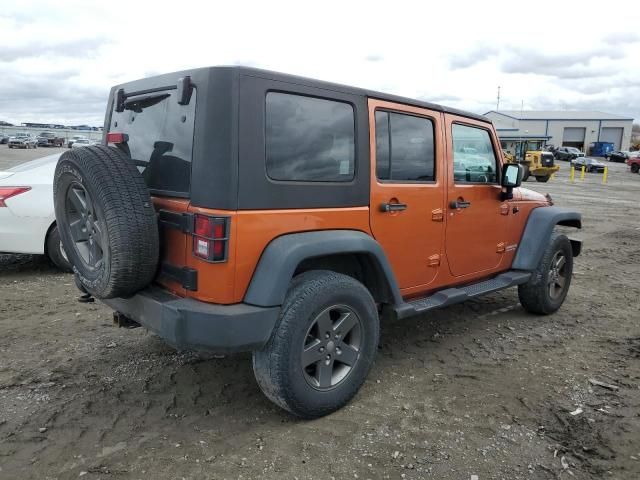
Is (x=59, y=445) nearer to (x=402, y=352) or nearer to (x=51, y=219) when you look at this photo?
(x=402, y=352)

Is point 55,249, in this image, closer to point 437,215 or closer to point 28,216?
point 28,216

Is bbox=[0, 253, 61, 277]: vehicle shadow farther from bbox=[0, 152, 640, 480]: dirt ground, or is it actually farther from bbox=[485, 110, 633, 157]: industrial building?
bbox=[485, 110, 633, 157]: industrial building

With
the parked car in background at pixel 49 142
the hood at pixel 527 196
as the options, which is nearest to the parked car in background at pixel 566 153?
the hood at pixel 527 196

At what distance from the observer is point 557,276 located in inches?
201

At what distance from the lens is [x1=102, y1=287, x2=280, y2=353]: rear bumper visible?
2.62m

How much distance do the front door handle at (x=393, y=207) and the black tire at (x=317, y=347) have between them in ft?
1.84

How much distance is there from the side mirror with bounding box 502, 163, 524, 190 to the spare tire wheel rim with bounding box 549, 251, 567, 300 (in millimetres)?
1071

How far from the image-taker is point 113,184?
2682 mm

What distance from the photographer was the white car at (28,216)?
556cm

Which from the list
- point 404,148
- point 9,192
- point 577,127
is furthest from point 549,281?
point 577,127

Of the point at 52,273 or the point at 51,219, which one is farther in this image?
the point at 52,273

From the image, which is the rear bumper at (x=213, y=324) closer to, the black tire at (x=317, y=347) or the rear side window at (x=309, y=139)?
the black tire at (x=317, y=347)

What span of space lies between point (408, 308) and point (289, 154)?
136cm

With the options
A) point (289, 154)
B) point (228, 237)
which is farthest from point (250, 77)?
point (228, 237)
